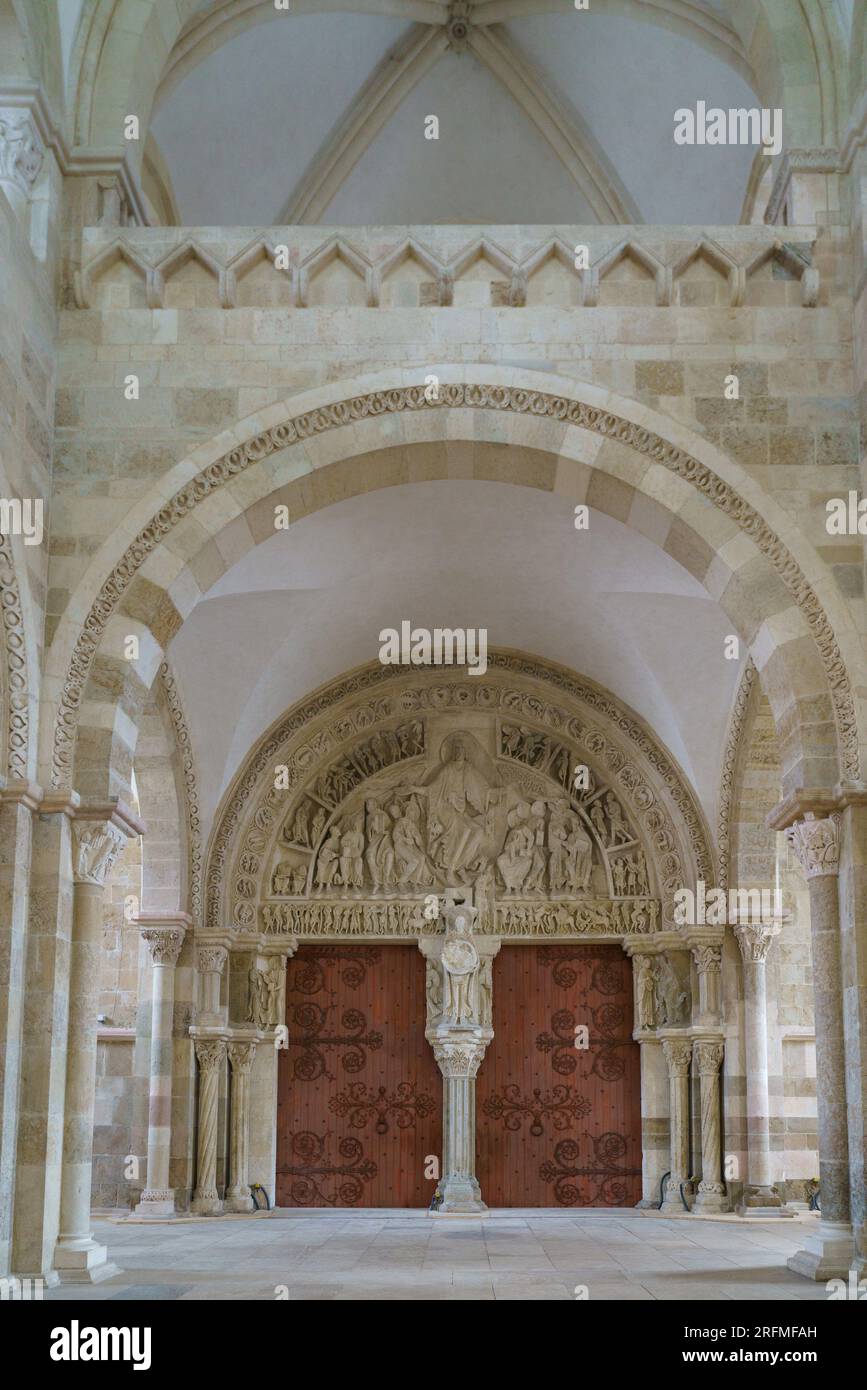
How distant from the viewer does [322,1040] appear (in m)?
14.7

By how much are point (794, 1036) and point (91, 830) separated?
792cm

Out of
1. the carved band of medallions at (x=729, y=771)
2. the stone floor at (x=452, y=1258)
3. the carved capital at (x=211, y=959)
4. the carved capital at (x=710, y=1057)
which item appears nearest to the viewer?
the stone floor at (x=452, y=1258)

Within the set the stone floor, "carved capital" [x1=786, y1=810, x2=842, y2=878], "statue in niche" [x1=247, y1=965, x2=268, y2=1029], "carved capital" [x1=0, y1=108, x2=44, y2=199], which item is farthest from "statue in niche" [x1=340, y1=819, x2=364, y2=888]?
"carved capital" [x1=0, y1=108, x2=44, y2=199]

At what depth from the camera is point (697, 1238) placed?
1073 centimetres

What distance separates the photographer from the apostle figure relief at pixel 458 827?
14.6 m

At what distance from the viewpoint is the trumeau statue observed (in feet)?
48.0

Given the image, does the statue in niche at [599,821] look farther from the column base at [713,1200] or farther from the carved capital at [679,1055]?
the column base at [713,1200]

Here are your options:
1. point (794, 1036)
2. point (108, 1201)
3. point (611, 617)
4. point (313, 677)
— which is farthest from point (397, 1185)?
point (611, 617)

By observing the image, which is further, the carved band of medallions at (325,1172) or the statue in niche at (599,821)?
the statue in niche at (599,821)

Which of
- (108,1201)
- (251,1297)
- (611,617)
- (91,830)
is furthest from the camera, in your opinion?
(108,1201)

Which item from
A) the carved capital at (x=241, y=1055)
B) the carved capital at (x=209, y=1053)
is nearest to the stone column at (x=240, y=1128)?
the carved capital at (x=241, y=1055)

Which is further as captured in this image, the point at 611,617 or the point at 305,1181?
the point at 305,1181

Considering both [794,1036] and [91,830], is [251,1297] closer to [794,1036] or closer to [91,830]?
[91,830]

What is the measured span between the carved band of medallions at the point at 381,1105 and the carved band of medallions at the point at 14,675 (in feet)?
23.9
